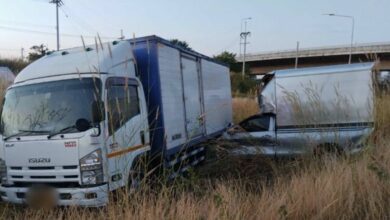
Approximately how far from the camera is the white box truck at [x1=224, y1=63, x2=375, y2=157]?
272 inches

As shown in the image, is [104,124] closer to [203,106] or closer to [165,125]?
[165,125]

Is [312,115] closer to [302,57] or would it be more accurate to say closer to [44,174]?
[44,174]

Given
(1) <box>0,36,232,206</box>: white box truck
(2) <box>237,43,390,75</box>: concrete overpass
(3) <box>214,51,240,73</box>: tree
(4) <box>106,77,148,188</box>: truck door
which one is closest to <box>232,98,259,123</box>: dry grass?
(1) <box>0,36,232,206</box>: white box truck

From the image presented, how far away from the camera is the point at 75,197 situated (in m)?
5.59

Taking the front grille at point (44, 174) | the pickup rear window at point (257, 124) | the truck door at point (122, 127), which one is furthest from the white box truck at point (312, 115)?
the front grille at point (44, 174)

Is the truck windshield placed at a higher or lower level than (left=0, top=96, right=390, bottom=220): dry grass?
higher

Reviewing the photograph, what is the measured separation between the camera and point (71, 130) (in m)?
5.85

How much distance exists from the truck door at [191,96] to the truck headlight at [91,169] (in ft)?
11.6

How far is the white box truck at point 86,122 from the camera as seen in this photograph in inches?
222

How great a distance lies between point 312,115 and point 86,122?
378cm

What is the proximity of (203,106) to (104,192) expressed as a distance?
19.4ft

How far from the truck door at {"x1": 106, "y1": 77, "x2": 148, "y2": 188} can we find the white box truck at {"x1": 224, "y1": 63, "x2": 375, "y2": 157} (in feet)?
6.56

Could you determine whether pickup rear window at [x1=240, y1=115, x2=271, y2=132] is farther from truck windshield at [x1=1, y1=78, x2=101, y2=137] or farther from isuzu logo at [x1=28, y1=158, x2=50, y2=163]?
isuzu logo at [x1=28, y1=158, x2=50, y2=163]

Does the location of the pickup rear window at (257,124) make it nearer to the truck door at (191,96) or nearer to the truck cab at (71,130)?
the truck door at (191,96)
